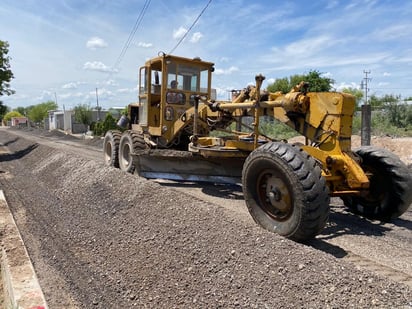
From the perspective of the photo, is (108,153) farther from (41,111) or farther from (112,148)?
(41,111)

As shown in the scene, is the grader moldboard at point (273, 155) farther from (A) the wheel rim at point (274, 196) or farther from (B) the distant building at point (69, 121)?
(B) the distant building at point (69, 121)

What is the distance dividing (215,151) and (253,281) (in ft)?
12.8

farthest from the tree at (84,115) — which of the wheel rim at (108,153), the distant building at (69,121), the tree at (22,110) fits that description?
the tree at (22,110)

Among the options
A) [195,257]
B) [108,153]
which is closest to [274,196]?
[195,257]

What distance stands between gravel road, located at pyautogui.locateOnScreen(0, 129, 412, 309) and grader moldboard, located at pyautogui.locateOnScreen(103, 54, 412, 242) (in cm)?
42

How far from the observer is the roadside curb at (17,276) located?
421cm

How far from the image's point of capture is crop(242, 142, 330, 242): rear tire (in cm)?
434

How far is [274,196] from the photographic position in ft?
15.9

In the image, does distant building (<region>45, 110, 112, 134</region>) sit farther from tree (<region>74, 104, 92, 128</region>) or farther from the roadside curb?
the roadside curb

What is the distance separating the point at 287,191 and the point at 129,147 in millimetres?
5680

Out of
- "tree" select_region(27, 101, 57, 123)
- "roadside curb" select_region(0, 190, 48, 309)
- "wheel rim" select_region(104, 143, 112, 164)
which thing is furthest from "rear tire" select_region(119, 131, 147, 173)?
"tree" select_region(27, 101, 57, 123)

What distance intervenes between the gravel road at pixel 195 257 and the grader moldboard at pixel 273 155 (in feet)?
1.37

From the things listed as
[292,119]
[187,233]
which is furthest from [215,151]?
[187,233]

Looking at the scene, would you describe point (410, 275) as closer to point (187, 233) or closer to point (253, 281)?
point (253, 281)
